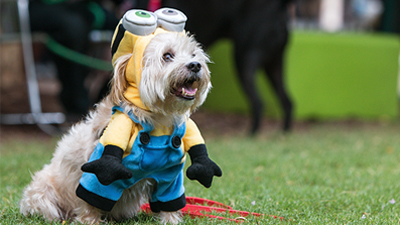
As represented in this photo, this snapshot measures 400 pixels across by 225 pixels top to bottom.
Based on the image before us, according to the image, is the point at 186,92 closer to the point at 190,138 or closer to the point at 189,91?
the point at 189,91

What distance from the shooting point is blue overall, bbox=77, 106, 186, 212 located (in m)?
2.34

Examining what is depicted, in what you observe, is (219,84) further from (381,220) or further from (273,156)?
(381,220)

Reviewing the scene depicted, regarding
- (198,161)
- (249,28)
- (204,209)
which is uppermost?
(198,161)

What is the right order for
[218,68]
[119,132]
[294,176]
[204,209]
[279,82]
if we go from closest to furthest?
1. [119,132]
2. [204,209]
3. [294,176]
4. [279,82]
5. [218,68]

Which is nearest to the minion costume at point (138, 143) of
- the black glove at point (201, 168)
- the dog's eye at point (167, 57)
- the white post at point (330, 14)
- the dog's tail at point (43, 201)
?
the black glove at point (201, 168)

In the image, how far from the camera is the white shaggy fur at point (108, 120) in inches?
90.7

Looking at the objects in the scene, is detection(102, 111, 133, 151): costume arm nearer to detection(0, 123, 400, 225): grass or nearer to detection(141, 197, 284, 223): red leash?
detection(0, 123, 400, 225): grass

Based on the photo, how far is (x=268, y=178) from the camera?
4.00 meters

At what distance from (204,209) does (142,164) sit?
0.70 metres

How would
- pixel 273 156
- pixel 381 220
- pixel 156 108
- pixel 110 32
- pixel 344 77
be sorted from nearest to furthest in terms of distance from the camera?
pixel 156 108 → pixel 381 220 → pixel 273 156 → pixel 110 32 → pixel 344 77

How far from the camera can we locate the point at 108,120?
2492 mm

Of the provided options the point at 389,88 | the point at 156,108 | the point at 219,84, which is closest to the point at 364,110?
the point at 389,88

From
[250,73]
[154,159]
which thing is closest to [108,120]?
[154,159]

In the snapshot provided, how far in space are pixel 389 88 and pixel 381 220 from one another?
25.2 feet
